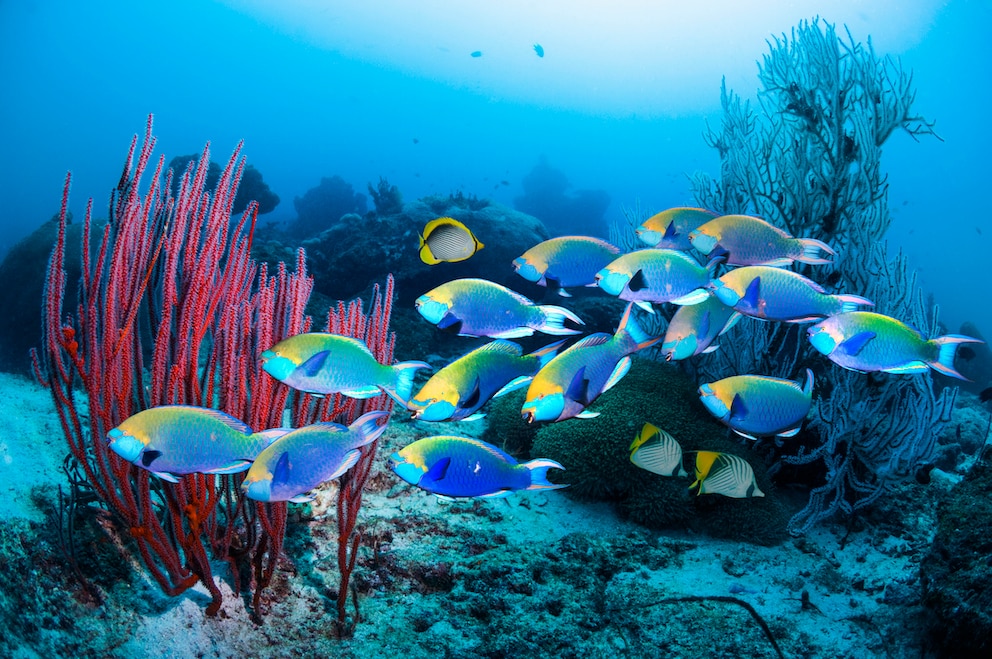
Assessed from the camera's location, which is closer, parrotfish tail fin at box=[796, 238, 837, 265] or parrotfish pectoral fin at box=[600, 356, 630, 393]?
parrotfish pectoral fin at box=[600, 356, 630, 393]

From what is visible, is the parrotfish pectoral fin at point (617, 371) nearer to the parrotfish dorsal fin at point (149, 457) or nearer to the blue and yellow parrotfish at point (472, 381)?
the blue and yellow parrotfish at point (472, 381)

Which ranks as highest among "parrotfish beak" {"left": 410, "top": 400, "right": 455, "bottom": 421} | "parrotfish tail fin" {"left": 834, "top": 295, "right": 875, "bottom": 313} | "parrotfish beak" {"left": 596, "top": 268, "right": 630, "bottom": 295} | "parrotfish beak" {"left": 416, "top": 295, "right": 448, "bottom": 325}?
"parrotfish tail fin" {"left": 834, "top": 295, "right": 875, "bottom": 313}

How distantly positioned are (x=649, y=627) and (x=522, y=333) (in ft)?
6.39

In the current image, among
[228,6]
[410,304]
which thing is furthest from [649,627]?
[228,6]

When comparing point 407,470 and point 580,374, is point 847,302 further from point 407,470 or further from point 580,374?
point 407,470

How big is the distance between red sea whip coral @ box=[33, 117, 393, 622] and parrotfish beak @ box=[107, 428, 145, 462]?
1.77 feet

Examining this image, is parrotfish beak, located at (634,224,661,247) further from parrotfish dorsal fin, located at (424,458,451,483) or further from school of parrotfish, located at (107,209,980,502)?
parrotfish dorsal fin, located at (424,458,451,483)

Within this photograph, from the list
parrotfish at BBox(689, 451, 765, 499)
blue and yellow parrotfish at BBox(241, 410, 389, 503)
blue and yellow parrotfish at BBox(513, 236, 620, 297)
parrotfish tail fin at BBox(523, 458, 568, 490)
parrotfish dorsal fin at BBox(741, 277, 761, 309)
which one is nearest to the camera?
blue and yellow parrotfish at BBox(241, 410, 389, 503)

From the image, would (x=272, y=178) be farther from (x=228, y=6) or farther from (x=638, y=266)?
(x=638, y=266)

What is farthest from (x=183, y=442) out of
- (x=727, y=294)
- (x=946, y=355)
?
(x=946, y=355)

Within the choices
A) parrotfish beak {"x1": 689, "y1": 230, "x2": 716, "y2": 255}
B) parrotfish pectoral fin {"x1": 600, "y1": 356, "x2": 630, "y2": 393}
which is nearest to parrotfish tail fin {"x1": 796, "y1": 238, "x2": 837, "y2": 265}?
parrotfish beak {"x1": 689, "y1": 230, "x2": 716, "y2": 255}

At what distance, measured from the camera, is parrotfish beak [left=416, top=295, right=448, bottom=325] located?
1817mm

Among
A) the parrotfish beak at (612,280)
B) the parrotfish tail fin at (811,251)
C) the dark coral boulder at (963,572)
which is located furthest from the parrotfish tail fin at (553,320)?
the dark coral boulder at (963,572)

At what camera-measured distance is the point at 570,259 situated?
228 cm
